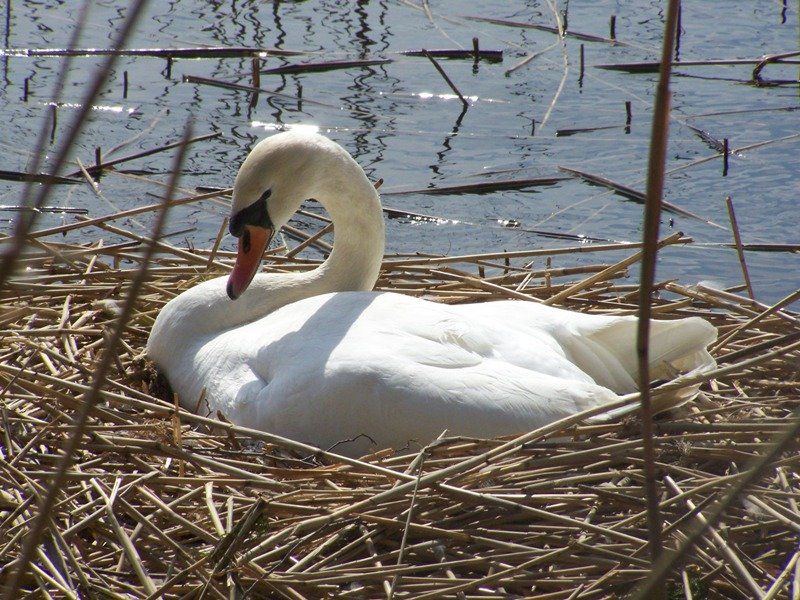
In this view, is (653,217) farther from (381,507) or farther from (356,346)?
(356,346)

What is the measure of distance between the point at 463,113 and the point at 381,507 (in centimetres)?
642

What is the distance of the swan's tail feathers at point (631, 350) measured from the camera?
3867 millimetres

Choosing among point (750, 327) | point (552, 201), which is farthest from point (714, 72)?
point (750, 327)

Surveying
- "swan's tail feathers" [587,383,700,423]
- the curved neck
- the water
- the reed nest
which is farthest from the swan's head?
the water

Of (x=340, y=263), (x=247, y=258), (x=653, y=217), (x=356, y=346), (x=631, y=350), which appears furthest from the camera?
(x=340, y=263)

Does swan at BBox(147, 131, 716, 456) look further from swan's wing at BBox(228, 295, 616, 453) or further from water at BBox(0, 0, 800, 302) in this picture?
water at BBox(0, 0, 800, 302)

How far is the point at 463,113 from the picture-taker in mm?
9047

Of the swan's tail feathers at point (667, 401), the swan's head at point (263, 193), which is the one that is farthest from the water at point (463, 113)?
the swan's tail feathers at point (667, 401)

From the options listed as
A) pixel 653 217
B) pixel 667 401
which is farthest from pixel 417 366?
pixel 653 217

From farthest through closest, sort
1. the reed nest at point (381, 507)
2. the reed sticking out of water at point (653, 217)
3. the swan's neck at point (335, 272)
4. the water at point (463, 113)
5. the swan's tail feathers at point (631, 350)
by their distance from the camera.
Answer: the water at point (463, 113)
the swan's neck at point (335, 272)
the swan's tail feathers at point (631, 350)
the reed nest at point (381, 507)
the reed sticking out of water at point (653, 217)

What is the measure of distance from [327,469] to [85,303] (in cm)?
210

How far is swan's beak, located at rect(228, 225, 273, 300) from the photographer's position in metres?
4.14

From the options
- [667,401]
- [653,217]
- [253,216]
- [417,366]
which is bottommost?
[667,401]

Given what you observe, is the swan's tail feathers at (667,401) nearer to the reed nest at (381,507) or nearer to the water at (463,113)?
the reed nest at (381,507)
